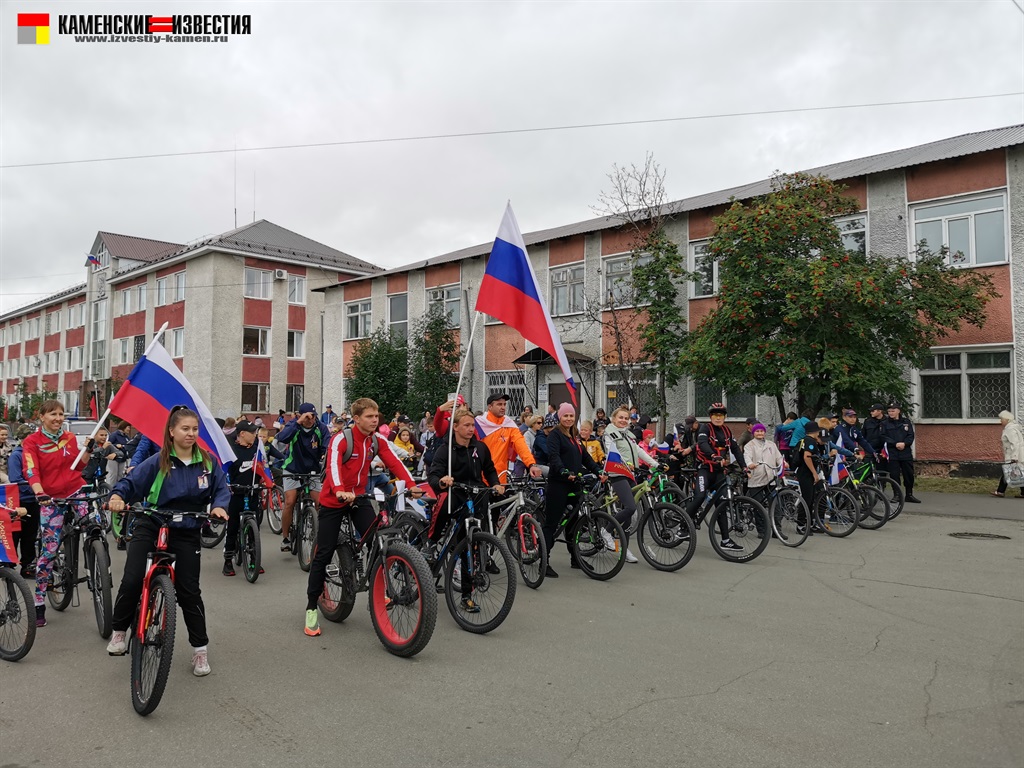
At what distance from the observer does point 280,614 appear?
6.61 m

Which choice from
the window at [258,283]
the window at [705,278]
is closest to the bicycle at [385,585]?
the window at [705,278]

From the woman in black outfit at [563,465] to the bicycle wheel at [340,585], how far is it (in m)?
2.60

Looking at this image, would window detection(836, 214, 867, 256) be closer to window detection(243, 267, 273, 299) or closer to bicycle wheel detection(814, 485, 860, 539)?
bicycle wheel detection(814, 485, 860, 539)

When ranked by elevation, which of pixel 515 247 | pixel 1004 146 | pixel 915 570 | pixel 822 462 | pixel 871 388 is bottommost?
pixel 915 570

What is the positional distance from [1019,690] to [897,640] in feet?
3.60

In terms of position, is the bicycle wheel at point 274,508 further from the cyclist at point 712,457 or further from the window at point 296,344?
the window at point 296,344

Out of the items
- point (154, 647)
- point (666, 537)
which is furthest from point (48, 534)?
point (666, 537)

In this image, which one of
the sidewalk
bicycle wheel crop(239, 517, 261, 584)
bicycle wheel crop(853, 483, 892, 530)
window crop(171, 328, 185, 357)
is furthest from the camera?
window crop(171, 328, 185, 357)

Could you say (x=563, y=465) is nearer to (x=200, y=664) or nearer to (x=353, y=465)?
(x=353, y=465)

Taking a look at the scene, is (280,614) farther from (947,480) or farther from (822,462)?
(947,480)

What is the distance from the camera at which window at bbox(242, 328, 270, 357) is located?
133ft

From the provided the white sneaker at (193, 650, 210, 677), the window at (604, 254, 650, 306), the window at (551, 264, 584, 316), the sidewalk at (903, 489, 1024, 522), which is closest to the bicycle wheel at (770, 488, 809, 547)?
the sidewalk at (903, 489, 1024, 522)

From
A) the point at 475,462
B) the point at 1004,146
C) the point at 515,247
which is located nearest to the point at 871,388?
the point at 1004,146

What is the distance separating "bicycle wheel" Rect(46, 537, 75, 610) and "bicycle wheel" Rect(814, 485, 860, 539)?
30.8 feet
